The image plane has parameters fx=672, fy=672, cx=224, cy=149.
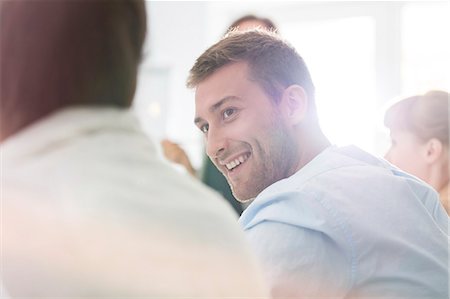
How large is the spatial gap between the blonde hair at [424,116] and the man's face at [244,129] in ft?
2.13

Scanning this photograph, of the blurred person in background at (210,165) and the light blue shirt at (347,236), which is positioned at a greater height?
the light blue shirt at (347,236)

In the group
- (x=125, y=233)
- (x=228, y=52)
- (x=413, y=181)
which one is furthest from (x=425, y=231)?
(x=125, y=233)

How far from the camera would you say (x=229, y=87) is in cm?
Answer: 107

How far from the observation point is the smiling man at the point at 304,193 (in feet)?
2.62

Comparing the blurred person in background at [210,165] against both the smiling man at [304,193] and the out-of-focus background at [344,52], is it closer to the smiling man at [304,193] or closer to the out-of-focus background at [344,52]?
the smiling man at [304,193]

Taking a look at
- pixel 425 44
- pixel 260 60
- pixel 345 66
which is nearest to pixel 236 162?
pixel 260 60

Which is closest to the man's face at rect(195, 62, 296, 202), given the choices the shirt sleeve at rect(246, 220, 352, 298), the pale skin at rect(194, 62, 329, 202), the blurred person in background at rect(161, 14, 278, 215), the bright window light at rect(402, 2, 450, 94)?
the pale skin at rect(194, 62, 329, 202)

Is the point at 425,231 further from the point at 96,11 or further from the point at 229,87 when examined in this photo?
the point at 96,11

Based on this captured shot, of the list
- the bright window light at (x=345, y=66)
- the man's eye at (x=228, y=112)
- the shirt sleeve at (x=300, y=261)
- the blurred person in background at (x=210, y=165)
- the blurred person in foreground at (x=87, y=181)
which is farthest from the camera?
the bright window light at (x=345, y=66)

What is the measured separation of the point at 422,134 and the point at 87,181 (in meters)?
1.30

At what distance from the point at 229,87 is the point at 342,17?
3.00 meters

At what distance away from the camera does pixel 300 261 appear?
2.57 feet

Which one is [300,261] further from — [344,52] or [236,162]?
[344,52]

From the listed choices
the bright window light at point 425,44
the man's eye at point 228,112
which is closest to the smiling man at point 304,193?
the man's eye at point 228,112
